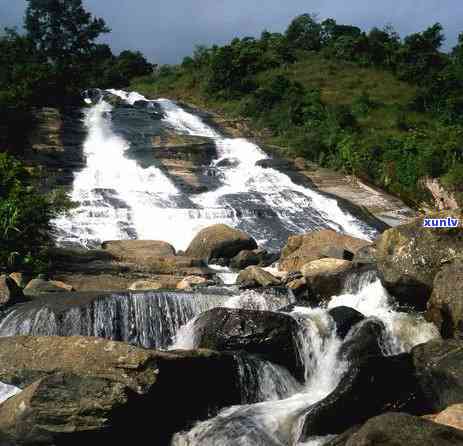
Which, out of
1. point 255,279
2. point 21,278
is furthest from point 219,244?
point 21,278

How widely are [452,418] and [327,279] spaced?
23.6ft

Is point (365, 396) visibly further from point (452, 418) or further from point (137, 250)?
point (137, 250)

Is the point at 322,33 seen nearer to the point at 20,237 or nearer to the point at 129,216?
the point at 129,216

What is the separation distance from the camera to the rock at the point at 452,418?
22.1ft

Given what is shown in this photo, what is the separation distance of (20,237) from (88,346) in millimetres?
7967

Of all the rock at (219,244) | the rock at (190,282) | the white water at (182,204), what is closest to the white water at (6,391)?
the rock at (190,282)

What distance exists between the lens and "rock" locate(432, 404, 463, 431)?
22.1 feet

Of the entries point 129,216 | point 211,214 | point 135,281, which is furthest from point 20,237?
point 211,214

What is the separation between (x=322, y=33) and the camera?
6531 centimetres

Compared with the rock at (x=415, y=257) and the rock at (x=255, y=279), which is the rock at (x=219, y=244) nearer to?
the rock at (x=255, y=279)

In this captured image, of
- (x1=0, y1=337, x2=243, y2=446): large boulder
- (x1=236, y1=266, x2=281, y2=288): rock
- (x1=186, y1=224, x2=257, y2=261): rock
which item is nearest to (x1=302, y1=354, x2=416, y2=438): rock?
(x1=0, y1=337, x2=243, y2=446): large boulder

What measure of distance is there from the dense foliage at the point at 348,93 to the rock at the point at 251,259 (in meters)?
12.6

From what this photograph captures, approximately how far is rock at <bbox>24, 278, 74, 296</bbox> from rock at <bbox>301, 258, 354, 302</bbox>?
5.61 m

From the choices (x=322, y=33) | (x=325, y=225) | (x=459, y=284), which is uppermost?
(x=322, y=33)
